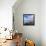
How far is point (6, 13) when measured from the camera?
15.1 ft

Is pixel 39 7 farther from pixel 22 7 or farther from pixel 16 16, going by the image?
pixel 16 16

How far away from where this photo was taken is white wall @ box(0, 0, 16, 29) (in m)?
4.56

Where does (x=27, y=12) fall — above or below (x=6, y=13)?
above

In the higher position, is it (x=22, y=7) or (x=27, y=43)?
(x=22, y=7)

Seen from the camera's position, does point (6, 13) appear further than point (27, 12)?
No

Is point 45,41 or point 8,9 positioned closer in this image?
point 8,9

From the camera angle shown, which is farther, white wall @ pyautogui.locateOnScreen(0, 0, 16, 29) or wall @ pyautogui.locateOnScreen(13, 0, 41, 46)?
wall @ pyautogui.locateOnScreen(13, 0, 41, 46)

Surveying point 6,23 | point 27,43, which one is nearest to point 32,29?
point 27,43

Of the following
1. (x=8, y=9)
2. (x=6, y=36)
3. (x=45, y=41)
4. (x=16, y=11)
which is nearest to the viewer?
(x=6, y=36)

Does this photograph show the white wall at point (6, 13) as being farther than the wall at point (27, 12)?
No

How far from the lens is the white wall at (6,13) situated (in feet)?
15.0

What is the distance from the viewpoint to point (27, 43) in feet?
15.6

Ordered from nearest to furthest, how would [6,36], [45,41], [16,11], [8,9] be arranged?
[6,36] < [8,9] < [45,41] < [16,11]

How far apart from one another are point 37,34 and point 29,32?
44 centimetres
